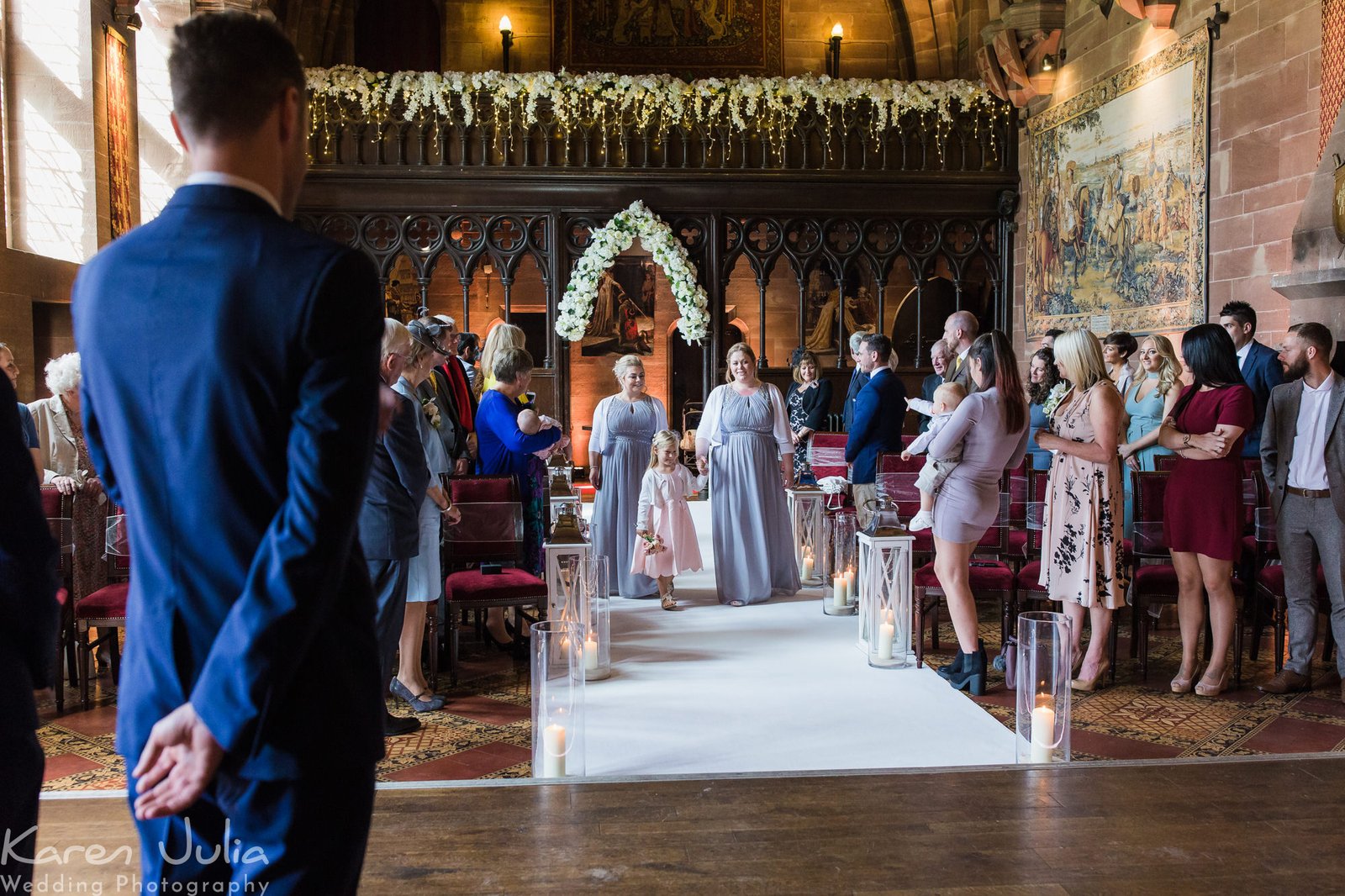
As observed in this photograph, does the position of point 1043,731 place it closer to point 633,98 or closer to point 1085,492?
point 1085,492

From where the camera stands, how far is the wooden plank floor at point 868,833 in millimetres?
2537

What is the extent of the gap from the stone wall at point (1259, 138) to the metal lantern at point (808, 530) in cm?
344

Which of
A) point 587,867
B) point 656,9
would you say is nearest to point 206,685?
point 587,867

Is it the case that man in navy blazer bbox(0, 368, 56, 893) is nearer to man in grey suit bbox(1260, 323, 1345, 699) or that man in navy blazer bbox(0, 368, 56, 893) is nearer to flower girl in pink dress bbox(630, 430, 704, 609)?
man in grey suit bbox(1260, 323, 1345, 699)

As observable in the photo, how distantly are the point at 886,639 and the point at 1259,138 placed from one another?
5.05 m

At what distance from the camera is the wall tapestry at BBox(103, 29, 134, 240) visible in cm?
937

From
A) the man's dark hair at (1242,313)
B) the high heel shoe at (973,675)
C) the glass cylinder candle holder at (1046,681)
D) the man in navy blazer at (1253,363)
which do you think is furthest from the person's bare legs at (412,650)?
the man's dark hair at (1242,313)

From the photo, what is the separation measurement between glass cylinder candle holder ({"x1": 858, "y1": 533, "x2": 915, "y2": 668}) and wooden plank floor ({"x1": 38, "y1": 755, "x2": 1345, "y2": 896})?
2.31m

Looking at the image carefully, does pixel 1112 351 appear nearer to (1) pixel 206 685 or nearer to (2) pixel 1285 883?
(2) pixel 1285 883

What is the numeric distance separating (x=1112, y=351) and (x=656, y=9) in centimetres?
1007

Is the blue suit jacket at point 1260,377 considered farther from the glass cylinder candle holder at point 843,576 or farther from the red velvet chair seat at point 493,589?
the red velvet chair seat at point 493,589

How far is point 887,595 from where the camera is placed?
18.8ft

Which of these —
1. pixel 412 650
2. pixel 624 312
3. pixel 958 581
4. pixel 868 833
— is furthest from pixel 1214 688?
pixel 624 312

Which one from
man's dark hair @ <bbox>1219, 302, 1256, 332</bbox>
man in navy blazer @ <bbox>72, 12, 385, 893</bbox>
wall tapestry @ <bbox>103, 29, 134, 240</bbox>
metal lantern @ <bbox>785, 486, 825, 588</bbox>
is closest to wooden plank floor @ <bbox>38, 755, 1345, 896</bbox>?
man in navy blazer @ <bbox>72, 12, 385, 893</bbox>
